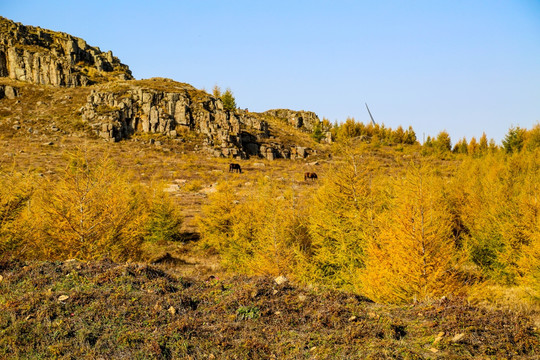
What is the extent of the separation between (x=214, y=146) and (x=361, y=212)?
59735mm

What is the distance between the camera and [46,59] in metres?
86.4

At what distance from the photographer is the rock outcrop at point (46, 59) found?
85625 mm

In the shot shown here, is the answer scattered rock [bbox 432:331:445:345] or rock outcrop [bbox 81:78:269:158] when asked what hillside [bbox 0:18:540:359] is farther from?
rock outcrop [bbox 81:78:269:158]

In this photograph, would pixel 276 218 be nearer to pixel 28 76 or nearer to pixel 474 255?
pixel 474 255

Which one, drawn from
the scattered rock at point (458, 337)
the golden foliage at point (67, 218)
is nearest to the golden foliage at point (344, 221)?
the scattered rock at point (458, 337)

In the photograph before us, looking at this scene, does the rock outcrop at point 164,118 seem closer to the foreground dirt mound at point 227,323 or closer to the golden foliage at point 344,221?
the golden foliage at point 344,221

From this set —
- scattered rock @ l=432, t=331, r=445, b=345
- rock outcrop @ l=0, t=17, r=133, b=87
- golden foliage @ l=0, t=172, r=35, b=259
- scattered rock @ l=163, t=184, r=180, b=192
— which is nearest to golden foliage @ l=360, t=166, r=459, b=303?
scattered rock @ l=432, t=331, r=445, b=345

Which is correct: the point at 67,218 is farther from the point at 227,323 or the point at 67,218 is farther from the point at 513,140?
the point at 513,140

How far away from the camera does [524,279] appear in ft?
44.7

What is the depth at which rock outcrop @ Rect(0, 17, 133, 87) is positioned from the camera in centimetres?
8562

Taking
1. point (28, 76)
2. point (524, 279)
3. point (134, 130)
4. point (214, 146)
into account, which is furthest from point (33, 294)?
point (28, 76)

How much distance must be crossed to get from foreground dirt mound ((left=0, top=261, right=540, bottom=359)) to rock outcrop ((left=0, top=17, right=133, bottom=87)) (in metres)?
Result: 101

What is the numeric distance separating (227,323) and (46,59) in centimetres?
10955

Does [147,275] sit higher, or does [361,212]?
[361,212]
